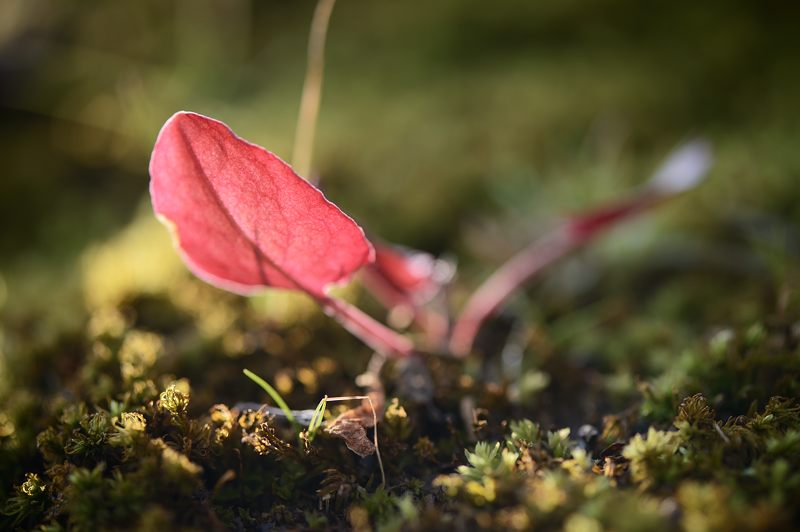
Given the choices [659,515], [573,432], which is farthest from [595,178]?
[659,515]

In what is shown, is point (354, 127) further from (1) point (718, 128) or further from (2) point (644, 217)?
(1) point (718, 128)

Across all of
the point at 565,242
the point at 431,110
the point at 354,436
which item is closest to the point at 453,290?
the point at 565,242

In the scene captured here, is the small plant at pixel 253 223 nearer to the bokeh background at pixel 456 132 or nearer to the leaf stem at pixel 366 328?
the leaf stem at pixel 366 328

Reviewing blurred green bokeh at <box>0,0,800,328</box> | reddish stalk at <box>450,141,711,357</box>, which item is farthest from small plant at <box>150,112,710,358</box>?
blurred green bokeh at <box>0,0,800,328</box>

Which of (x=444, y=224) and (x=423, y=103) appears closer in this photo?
(x=444, y=224)

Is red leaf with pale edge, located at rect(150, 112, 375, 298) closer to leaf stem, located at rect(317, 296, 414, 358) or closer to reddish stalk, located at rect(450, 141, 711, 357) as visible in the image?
leaf stem, located at rect(317, 296, 414, 358)

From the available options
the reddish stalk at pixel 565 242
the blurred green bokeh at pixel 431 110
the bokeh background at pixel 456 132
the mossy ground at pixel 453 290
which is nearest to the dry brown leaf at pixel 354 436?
the mossy ground at pixel 453 290
